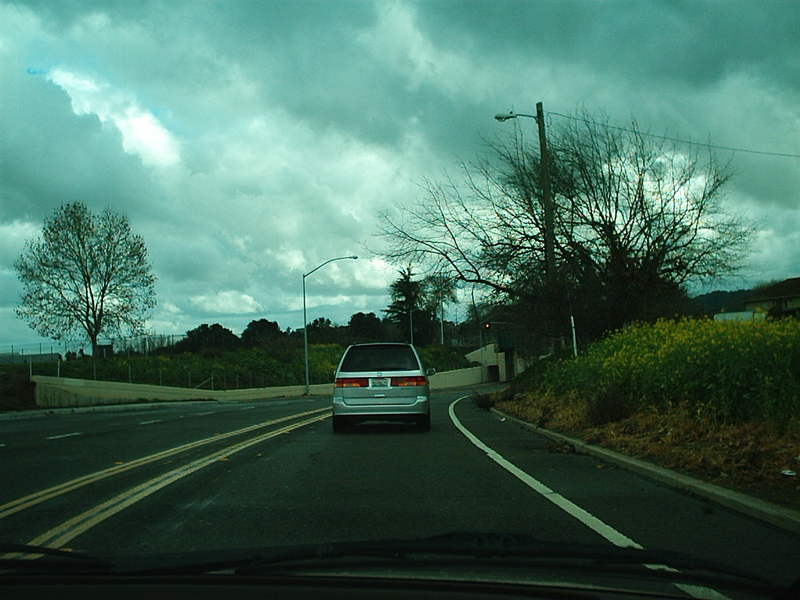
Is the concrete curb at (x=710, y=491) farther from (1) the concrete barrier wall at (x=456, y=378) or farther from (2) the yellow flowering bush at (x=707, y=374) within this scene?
(1) the concrete barrier wall at (x=456, y=378)

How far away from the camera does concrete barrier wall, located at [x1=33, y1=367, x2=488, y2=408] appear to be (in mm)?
36281

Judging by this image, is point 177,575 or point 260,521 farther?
point 260,521

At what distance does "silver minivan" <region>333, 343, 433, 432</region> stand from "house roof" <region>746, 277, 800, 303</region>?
47153mm

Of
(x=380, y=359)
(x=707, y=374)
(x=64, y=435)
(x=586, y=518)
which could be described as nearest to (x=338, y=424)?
(x=380, y=359)

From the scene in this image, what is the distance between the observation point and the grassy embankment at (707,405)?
8.30m

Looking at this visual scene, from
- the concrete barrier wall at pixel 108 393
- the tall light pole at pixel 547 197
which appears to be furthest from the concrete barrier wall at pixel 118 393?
the tall light pole at pixel 547 197

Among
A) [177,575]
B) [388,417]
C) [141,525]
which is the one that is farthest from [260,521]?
[388,417]

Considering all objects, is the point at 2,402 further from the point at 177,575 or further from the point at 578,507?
the point at 177,575

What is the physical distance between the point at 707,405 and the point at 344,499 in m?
5.41

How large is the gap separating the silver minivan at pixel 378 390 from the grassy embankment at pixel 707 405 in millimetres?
2544

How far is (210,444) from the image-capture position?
13.3 meters

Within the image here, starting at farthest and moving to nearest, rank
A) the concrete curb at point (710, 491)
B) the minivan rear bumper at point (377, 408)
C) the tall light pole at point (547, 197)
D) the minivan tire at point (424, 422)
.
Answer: the tall light pole at point (547, 197), the minivan tire at point (424, 422), the minivan rear bumper at point (377, 408), the concrete curb at point (710, 491)

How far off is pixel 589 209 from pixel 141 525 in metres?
19.2

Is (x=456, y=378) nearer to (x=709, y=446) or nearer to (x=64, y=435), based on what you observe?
(x=64, y=435)
